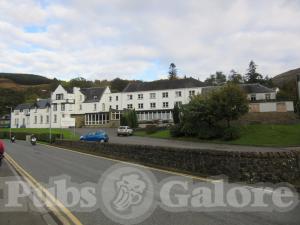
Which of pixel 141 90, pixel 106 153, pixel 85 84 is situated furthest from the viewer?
pixel 85 84

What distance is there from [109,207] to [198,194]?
2.77 meters

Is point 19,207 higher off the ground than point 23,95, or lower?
lower

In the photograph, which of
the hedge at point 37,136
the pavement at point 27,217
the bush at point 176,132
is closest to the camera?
the pavement at point 27,217

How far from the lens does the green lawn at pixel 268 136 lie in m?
44.9

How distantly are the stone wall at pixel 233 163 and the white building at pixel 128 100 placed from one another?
64567 millimetres

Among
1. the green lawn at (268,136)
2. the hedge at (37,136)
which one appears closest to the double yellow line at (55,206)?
the green lawn at (268,136)

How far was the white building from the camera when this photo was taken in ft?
295

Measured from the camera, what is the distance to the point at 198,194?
11133mm

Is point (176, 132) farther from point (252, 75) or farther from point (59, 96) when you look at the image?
point (252, 75)

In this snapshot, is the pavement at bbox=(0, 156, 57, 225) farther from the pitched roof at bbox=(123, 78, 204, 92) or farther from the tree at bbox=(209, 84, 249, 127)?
the pitched roof at bbox=(123, 78, 204, 92)

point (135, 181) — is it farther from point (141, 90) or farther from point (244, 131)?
point (141, 90)

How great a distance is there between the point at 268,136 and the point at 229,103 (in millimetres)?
6750

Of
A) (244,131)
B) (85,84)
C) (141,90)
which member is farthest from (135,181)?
(85,84)
